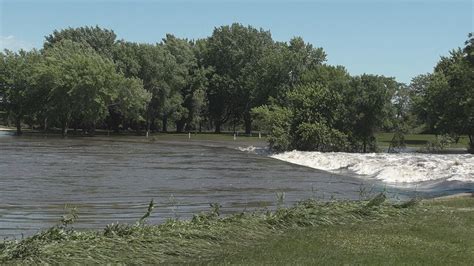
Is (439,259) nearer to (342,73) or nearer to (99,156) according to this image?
(99,156)

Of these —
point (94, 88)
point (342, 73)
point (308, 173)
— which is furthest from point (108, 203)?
point (94, 88)

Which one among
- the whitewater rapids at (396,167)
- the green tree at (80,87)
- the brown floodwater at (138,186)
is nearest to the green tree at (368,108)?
the whitewater rapids at (396,167)

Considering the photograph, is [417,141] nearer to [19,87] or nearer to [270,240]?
[19,87]

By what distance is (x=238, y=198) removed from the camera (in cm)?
2436

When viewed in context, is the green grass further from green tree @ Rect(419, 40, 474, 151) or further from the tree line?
green tree @ Rect(419, 40, 474, 151)

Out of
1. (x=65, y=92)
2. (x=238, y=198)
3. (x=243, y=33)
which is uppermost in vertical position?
(x=243, y=33)

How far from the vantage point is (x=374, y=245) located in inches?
477

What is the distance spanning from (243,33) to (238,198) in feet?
283

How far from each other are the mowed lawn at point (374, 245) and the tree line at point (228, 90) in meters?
40.9

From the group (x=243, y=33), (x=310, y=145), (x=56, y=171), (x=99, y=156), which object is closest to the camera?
(x=56, y=171)

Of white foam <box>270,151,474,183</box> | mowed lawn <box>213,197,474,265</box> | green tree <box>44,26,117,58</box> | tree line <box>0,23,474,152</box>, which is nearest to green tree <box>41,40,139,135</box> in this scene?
tree line <box>0,23,474,152</box>

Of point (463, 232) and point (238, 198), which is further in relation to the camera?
point (238, 198)

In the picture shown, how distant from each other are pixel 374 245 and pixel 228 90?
3565 inches

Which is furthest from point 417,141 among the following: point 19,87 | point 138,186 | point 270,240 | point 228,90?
point 270,240
